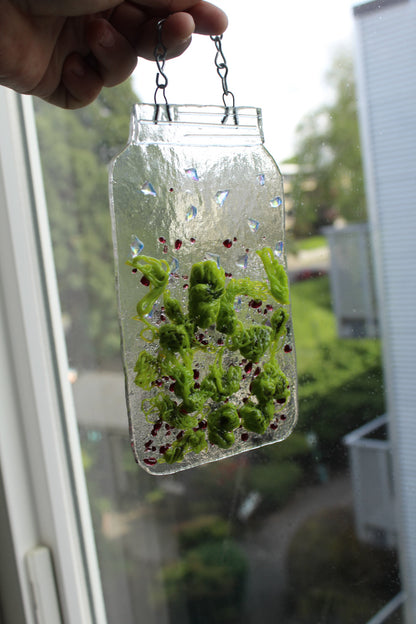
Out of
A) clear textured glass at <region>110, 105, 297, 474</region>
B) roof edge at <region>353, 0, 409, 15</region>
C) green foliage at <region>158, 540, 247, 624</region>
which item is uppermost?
roof edge at <region>353, 0, 409, 15</region>

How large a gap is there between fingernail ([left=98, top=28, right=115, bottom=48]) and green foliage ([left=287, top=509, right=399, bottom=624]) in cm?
89

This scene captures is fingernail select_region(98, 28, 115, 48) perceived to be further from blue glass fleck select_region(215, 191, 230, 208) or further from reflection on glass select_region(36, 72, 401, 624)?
reflection on glass select_region(36, 72, 401, 624)

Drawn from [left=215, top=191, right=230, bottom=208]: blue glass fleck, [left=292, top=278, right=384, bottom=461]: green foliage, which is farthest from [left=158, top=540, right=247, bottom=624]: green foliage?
[left=215, top=191, right=230, bottom=208]: blue glass fleck

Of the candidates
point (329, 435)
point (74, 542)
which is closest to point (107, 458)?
point (74, 542)

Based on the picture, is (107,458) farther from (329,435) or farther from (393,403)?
(393,403)

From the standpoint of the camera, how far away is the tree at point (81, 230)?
144cm

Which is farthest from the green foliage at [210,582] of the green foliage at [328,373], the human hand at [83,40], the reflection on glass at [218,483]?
the human hand at [83,40]

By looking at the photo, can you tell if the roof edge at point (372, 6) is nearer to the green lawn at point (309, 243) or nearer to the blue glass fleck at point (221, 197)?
the green lawn at point (309, 243)

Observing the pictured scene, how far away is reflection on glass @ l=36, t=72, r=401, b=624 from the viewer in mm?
1113

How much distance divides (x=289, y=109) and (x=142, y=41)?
1.35 ft

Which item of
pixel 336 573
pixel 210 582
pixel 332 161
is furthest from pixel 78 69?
pixel 210 582

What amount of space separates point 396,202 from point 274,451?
1.70ft

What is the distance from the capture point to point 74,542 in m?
1.38

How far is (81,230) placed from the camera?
1492 mm
